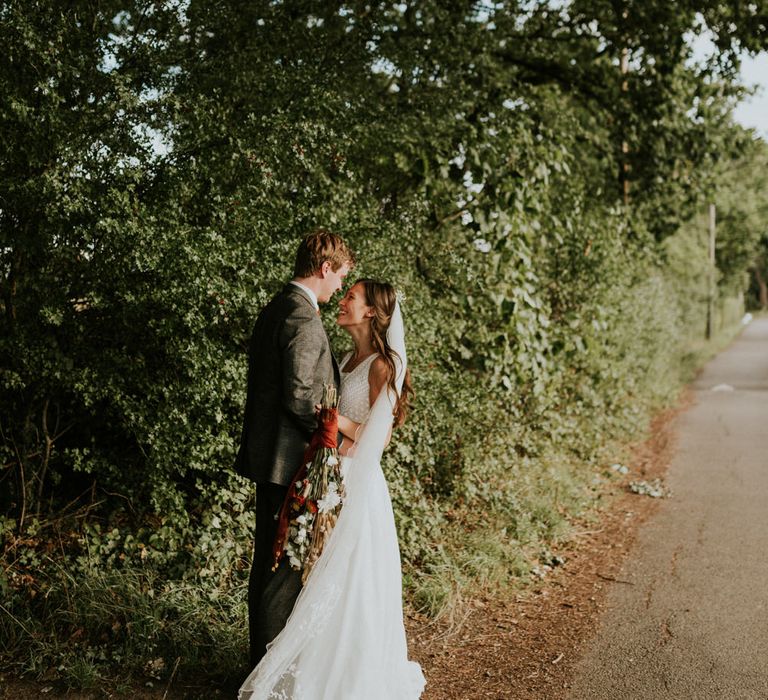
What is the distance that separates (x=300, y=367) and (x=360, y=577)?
A: 113 centimetres

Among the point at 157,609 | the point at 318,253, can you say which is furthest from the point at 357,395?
the point at 157,609

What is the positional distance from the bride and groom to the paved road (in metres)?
1.38

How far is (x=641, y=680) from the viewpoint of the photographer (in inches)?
174

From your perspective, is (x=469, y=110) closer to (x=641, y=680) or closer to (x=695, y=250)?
(x=641, y=680)

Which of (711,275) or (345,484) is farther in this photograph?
(711,275)

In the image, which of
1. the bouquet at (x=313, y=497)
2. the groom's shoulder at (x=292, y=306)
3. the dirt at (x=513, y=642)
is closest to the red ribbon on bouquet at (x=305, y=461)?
the bouquet at (x=313, y=497)

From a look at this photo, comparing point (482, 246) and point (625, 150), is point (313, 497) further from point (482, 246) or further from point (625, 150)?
point (625, 150)

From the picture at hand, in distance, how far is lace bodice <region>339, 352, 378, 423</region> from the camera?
4035 mm

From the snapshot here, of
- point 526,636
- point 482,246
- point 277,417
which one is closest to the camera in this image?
point 277,417

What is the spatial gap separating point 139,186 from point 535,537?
4.47 meters

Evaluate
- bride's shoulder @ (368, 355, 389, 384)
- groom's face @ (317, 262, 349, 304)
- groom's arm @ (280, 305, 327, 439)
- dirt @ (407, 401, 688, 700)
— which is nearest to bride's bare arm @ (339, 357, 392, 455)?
bride's shoulder @ (368, 355, 389, 384)

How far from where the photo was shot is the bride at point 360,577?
12.3 feet

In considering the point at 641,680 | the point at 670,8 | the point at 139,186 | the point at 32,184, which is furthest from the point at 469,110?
the point at 641,680

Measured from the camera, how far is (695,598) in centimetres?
572
